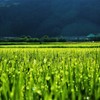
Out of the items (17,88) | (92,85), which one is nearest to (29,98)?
(17,88)

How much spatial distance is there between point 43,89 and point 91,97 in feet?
1.87

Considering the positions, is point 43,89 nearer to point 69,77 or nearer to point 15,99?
point 15,99

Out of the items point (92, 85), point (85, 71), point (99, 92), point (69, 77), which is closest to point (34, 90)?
point (99, 92)

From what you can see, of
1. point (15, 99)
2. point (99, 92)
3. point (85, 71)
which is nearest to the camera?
point (15, 99)

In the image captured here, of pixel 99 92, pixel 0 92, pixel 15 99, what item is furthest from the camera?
pixel 99 92

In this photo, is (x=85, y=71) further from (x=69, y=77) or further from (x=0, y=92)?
(x=0, y=92)

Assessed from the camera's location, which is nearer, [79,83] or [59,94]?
[59,94]

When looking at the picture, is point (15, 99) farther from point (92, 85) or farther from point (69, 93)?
point (92, 85)

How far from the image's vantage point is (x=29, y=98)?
3.11 metres

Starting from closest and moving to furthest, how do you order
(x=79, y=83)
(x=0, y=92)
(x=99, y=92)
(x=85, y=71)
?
(x=0, y=92) < (x=99, y=92) < (x=79, y=83) < (x=85, y=71)

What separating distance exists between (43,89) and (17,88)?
0.78 ft

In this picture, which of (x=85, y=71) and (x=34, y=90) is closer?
(x=34, y=90)

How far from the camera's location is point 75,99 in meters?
3.44

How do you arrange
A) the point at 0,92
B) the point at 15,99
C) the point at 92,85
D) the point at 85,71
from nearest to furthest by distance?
the point at 15,99
the point at 0,92
the point at 92,85
the point at 85,71
